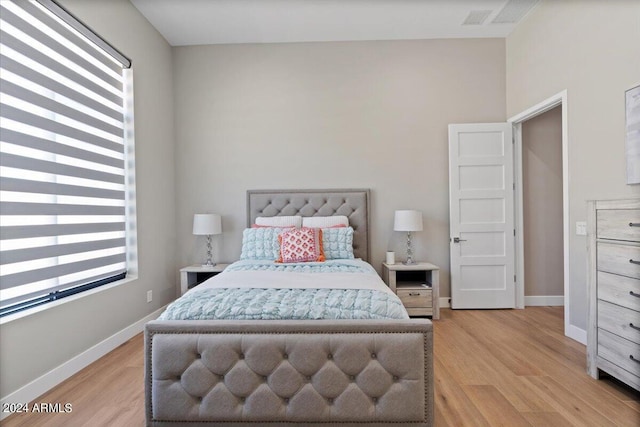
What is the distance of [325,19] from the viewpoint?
Answer: 139 inches

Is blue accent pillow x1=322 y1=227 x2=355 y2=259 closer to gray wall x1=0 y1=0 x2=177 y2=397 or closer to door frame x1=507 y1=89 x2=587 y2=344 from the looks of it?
gray wall x1=0 y1=0 x2=177 y2=397

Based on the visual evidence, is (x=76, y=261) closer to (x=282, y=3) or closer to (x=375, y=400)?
(x=375, y=400)

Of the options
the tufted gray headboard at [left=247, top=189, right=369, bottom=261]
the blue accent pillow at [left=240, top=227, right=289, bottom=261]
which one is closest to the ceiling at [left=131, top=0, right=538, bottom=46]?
the tufted gray headboard at [left=247, top=189, right=369, bottom=261]

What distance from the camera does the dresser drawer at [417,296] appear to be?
3559 mm

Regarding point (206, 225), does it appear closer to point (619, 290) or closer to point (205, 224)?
point (205, 224)

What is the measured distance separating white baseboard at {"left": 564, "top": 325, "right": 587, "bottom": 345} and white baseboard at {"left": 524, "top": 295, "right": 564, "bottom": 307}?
3.13ft

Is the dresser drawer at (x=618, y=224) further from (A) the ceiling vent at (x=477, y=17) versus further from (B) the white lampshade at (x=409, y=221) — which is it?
(A) the ceiling vent at (x=477, y=17)

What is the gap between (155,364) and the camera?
1728 millimetres

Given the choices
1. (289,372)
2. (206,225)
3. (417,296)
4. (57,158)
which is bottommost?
(417,296)

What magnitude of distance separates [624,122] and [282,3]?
3090mm

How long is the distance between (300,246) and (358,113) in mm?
1834

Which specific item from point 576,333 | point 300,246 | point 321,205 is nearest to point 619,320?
point 576,333

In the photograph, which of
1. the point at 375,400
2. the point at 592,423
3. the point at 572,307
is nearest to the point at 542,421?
the point at 592,423

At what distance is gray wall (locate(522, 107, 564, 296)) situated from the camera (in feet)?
13.0
